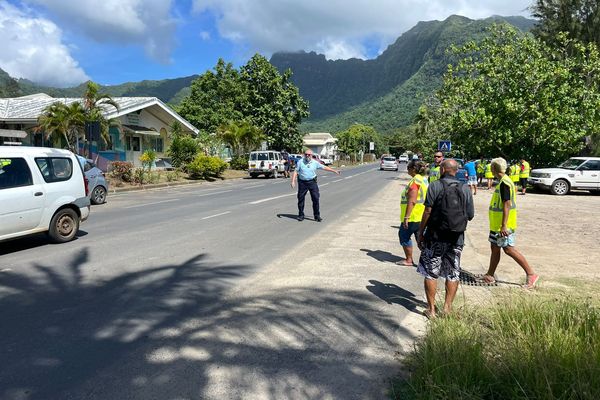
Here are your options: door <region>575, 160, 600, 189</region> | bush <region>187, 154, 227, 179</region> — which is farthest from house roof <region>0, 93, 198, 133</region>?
door <region>575, 160, 600, 189</region>

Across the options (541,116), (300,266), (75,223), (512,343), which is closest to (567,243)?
(300,266)

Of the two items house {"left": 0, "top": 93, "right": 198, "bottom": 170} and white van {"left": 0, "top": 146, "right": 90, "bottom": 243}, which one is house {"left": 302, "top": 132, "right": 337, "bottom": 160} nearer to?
house {"left": 0, "top": 93, "right": 198, "bottom": 170}

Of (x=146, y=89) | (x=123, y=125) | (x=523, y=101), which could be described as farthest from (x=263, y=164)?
(x=146, y=89)

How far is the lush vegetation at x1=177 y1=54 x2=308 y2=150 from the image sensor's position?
46709 millimetres

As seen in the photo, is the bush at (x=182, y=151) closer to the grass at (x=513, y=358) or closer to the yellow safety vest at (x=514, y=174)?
the yellow safety vest at (x=514, y=174)

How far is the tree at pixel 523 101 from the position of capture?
77.9 feet

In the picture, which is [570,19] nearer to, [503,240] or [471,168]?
[471,168]

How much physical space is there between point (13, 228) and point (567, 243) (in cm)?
969

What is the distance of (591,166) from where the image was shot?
2108 cm

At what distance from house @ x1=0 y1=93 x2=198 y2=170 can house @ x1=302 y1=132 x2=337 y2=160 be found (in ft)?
231

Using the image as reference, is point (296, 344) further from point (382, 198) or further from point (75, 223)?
point (382, 198)

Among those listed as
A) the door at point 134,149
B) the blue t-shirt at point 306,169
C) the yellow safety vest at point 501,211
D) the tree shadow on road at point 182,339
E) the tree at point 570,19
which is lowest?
the tree shadow on road at point 182,339

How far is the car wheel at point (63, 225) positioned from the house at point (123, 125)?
17.7m

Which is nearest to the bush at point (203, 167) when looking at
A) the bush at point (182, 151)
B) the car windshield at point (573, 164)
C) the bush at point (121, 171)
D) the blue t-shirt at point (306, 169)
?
the bush at point (182, 151)
